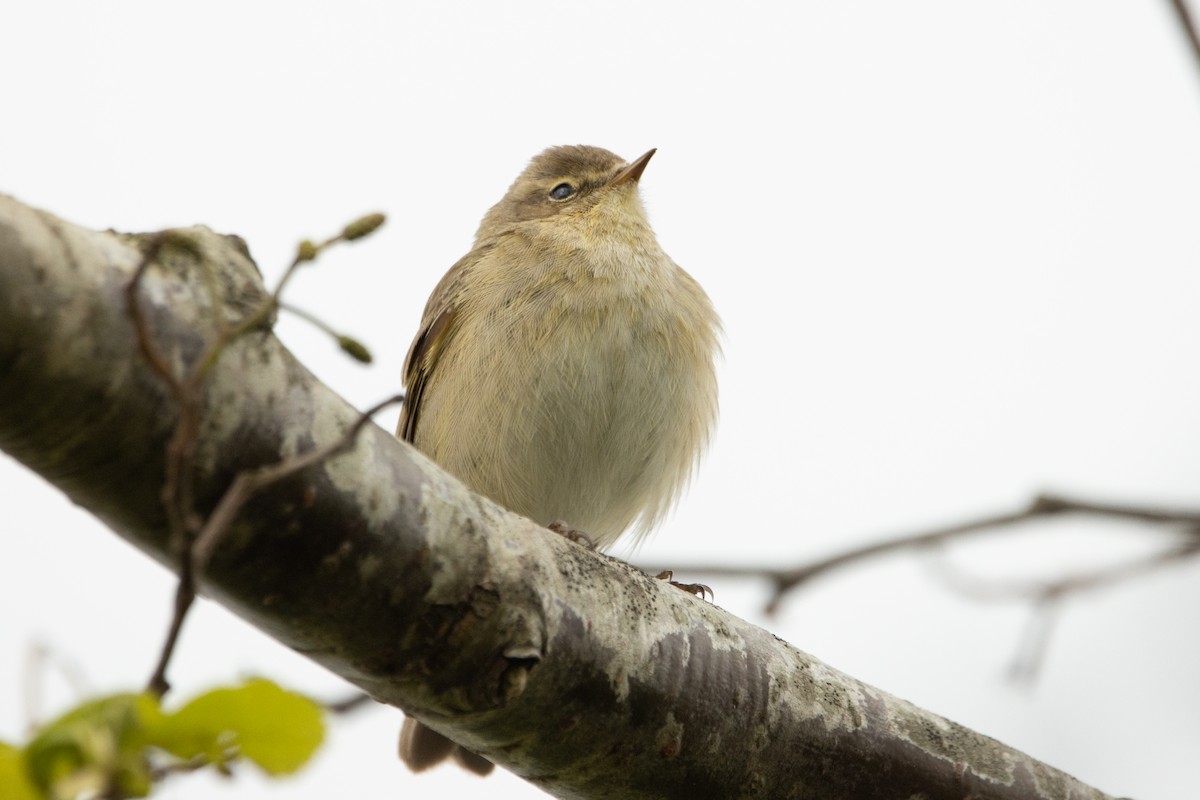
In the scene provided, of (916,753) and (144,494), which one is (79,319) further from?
(916,753)

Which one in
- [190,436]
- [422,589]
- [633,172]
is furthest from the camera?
[633,172]

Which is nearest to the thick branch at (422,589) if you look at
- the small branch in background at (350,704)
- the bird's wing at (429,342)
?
the small branch in background at (350,704)

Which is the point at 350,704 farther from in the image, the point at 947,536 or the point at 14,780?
the point at 14,780

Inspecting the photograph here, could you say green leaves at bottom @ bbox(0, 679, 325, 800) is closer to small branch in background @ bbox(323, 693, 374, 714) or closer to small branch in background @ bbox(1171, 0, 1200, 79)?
small branch in background @ bbox(1171, 0, 1200, 79)

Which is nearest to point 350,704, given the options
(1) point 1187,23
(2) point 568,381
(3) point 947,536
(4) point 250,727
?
(2) point 568,381

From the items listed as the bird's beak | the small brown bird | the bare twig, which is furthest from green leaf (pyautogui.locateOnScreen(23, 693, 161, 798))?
the bird's beak

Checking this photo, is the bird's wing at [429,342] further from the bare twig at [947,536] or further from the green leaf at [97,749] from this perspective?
the green leaf at [97,749]

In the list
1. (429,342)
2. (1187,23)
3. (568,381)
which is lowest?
(429,342)
